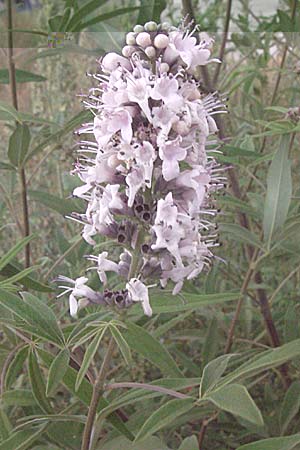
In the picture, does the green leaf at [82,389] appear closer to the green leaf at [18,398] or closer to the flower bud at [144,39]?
the green leaf at [18,398]

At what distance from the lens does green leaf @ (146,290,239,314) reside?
2.23 feet

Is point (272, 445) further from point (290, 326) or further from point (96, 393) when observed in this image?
point (290, 326)

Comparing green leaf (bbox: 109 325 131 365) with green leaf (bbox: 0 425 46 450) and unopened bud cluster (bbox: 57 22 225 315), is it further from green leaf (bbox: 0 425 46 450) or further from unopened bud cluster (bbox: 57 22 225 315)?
green leaf (bbox: 0 425 46 450)

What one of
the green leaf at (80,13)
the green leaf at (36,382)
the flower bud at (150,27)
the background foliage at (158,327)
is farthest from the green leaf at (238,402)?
the green leaf at (80,13)

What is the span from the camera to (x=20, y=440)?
0.70 metres

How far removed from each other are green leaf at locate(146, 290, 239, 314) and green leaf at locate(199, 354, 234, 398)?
61mm

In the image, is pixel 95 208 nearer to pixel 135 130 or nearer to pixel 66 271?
pixel 135 130

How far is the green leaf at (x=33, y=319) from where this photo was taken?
633 mm

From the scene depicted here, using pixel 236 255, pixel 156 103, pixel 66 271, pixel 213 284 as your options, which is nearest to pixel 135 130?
pixel 156 103

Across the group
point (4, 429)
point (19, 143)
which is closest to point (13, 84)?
point (19, 143)

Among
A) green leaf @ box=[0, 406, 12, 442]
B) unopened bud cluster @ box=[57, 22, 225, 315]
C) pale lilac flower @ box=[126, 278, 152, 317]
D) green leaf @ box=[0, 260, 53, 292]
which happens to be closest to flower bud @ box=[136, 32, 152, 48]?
unopened bud cluster @ box=[57, 22, 225, 315]

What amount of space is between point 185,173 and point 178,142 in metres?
0.03

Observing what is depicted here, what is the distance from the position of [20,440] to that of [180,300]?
212 millimetres

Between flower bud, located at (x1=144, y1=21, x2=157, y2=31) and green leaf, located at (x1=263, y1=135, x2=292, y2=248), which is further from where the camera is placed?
green leaf, located at (x1=263, y1=135, x2=292, y2=248)
